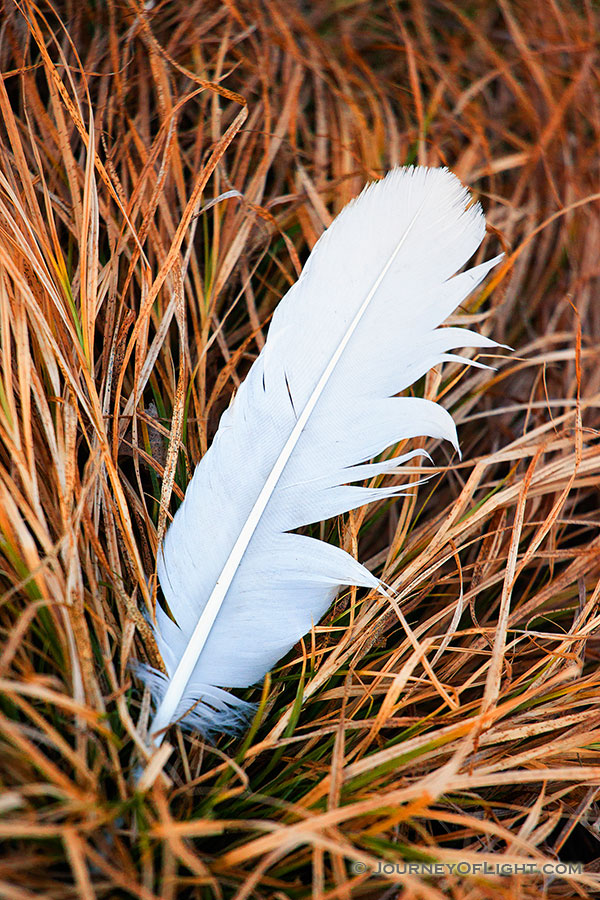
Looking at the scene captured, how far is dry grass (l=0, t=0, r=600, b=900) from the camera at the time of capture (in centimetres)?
72

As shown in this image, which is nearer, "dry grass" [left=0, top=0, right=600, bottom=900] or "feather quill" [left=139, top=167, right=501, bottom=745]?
"dry grass" [left=0, top=0, right=600, bottom=900]

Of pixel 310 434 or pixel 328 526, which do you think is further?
pixel 328 526

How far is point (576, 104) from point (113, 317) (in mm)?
1135

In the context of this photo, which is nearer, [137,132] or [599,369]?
[137,132]

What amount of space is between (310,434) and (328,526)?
21cm

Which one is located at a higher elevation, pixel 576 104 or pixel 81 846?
pixel 576 104

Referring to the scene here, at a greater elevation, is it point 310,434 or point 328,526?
point 310,434

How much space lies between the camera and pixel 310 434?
88 centimetres

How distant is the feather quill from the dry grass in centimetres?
6

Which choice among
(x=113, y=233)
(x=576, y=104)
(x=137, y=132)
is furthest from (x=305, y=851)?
(x=576, y=104)

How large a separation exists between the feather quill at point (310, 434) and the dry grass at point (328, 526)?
59 millimetres

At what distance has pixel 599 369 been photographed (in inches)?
47.9

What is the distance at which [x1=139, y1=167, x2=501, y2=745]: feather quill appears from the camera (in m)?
0.85

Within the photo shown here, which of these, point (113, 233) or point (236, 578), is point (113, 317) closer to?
point (113, 233)
